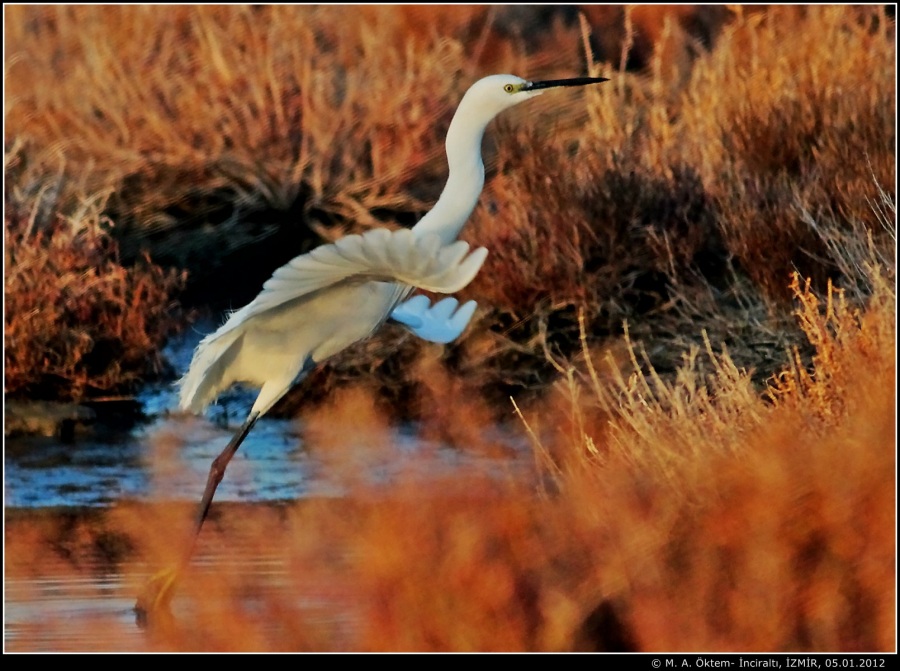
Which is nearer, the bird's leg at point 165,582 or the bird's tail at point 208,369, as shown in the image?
the bird's tail at point 208,369

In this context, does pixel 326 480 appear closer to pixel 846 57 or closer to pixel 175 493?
pixel 175 493

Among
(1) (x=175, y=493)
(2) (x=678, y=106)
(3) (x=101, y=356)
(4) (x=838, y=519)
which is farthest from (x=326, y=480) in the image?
(2) (x=678, y=106)

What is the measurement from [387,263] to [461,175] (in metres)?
0.92

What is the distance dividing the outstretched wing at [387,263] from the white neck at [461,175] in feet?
1.90

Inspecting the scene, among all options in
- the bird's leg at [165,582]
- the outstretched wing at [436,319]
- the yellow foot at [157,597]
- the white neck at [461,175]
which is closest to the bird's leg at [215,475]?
the bird's leg at [165,582]

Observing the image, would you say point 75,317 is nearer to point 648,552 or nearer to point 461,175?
point 461,175

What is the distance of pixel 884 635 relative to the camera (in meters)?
4.44

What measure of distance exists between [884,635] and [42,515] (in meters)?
3.83

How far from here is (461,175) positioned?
5.27m

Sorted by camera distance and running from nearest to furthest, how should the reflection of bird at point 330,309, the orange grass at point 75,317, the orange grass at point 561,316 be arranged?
1. the orange grass at point 561,316
2. the reflection of bird at point 330,309
3. the orange grass at point 75,317

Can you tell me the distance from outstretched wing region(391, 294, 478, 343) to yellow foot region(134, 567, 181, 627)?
126 centimetres

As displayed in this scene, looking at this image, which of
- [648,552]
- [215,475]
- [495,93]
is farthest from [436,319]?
[648,552]

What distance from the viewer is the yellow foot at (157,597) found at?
18.3 feet

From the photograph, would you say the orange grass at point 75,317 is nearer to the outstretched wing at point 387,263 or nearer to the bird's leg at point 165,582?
the bird's leg at point 165,582
